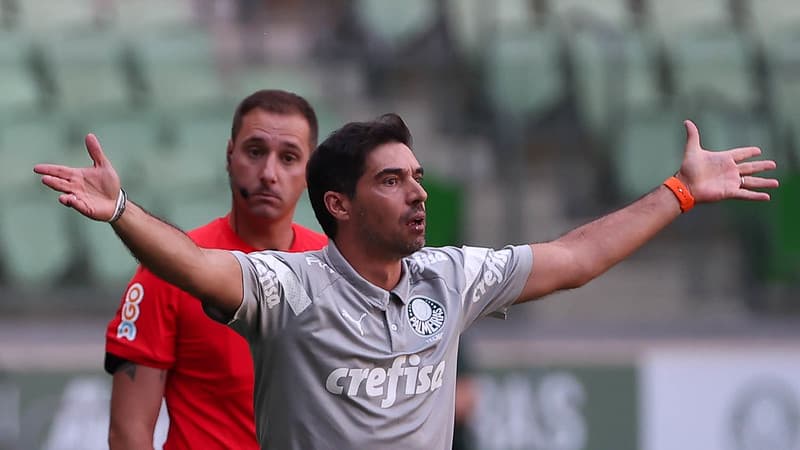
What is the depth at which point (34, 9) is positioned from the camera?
11.0m

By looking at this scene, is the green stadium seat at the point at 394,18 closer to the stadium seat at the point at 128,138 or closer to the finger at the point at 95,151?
the stadium seat at the point at 128,138

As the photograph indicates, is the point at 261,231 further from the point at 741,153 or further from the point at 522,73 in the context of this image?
the point at 522,73

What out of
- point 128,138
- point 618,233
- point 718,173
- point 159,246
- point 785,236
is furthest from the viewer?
point 128,138

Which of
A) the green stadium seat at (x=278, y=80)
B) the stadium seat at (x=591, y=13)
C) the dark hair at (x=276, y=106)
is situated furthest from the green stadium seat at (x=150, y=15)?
the dark hair at (x=276, y=106)

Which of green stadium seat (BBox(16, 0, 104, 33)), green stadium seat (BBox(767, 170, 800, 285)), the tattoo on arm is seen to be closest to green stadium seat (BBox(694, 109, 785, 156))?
green stadium seat (BBox(767, 170, 800, 285))

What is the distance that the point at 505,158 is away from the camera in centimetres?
987

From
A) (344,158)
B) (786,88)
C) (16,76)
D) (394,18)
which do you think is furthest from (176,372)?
(786,88)

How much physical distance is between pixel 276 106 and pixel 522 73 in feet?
19.7

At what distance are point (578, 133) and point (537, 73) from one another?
0.55m

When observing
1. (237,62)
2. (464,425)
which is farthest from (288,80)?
(464,425)

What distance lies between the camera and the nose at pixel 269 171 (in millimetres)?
4410

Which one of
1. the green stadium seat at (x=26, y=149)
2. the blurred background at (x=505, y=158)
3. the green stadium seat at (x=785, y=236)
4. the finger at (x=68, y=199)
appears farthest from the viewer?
the green stadium seat at (x=26, y=149)

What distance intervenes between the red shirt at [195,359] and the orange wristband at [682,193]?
136 centimetres

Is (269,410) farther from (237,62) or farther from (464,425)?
(237,62)
